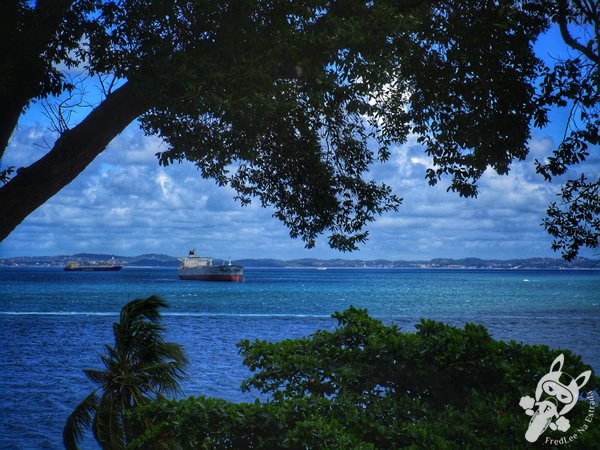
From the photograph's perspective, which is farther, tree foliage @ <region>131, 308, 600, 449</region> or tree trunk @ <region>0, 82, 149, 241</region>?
tree trunk @ <region>0, 82, 149, 241</region>

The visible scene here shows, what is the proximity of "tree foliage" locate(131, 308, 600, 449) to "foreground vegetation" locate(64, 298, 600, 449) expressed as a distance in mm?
10

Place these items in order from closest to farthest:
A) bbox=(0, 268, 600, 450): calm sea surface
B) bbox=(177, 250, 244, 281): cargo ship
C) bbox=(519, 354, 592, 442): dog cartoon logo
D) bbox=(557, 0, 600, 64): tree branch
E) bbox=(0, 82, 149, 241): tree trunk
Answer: bbox=(519, 354, 592, 442): dog cartoon logo → bbox=(0, 82, 149, 241): tree trunk → bbox=(557, 0, 600, 64): tree branch → bbox=(0, 268, 600, 450): calm sea surface → bbox=(177, 250, 244, 281): cargo ship

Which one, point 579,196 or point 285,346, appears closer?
point 285,346

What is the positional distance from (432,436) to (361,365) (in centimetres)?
138

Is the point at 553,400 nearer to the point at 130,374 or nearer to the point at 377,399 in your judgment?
the point at 377,399

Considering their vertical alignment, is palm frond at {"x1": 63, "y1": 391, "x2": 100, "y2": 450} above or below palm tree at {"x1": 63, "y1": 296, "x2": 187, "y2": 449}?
below

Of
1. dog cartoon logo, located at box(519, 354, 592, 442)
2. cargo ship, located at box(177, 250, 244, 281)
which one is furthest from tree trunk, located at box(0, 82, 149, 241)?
cargo ship, located at box(177, 250, 244, 281)

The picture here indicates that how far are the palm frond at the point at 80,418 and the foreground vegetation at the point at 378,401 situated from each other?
2061 millimetres

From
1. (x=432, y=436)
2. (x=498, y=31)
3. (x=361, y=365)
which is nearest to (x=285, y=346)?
(x=361, y=365)

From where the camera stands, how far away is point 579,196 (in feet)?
30.0

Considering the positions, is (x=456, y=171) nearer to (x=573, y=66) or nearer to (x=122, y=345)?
(x=573, y=66)

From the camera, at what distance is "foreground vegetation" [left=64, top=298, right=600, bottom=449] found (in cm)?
614

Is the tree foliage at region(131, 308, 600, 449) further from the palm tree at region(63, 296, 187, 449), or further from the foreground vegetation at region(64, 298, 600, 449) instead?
the palm tree at region(63, 296, 187, 449)

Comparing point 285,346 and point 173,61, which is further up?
point 173,61
